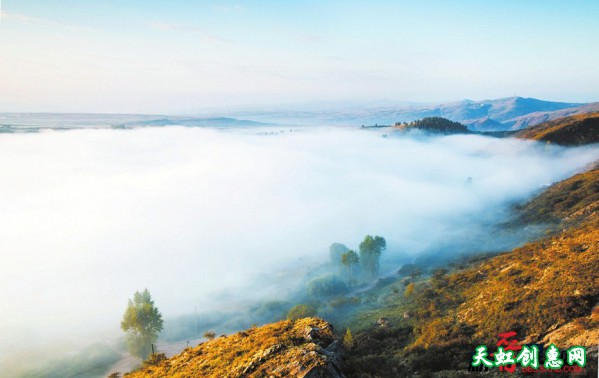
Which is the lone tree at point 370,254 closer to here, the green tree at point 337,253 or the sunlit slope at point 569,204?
the green tree at point 337,253

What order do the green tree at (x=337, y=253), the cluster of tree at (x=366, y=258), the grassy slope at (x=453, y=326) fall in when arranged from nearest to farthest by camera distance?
the grassy slope at (x=453, y=326) → the cluster of tree at (x=366, y=258) → the green tree at (x=337, y=253)

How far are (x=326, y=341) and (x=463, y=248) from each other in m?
115

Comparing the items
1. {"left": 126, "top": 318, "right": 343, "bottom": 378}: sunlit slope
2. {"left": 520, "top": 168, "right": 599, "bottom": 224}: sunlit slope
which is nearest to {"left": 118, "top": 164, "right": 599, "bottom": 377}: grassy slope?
{"left": 126, "top": 318, "right": 343, "bottom": 378}: sunlit slope

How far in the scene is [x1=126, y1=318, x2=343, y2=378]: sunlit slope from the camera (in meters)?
25.4

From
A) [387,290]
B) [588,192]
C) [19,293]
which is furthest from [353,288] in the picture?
[19,293]

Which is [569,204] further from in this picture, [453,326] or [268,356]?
[268,356]

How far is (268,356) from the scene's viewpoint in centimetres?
2873

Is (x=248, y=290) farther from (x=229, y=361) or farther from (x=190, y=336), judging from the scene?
(x=229, y=361)

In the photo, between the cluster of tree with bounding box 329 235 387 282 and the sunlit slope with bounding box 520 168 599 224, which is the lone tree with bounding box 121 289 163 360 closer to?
the cluster of tree with bounding box 329 235 387 282

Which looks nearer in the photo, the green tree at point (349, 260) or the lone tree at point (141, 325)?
the lone tree at point (141, 325)

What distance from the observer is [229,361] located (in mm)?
31531

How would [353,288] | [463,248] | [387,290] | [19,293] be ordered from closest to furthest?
[387,290] → [463,248] → [353,288] → [19,293]

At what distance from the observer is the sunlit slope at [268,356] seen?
25438 mm

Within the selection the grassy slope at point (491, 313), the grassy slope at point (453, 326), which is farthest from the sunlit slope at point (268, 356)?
the grassy slope at point (491, 313)
